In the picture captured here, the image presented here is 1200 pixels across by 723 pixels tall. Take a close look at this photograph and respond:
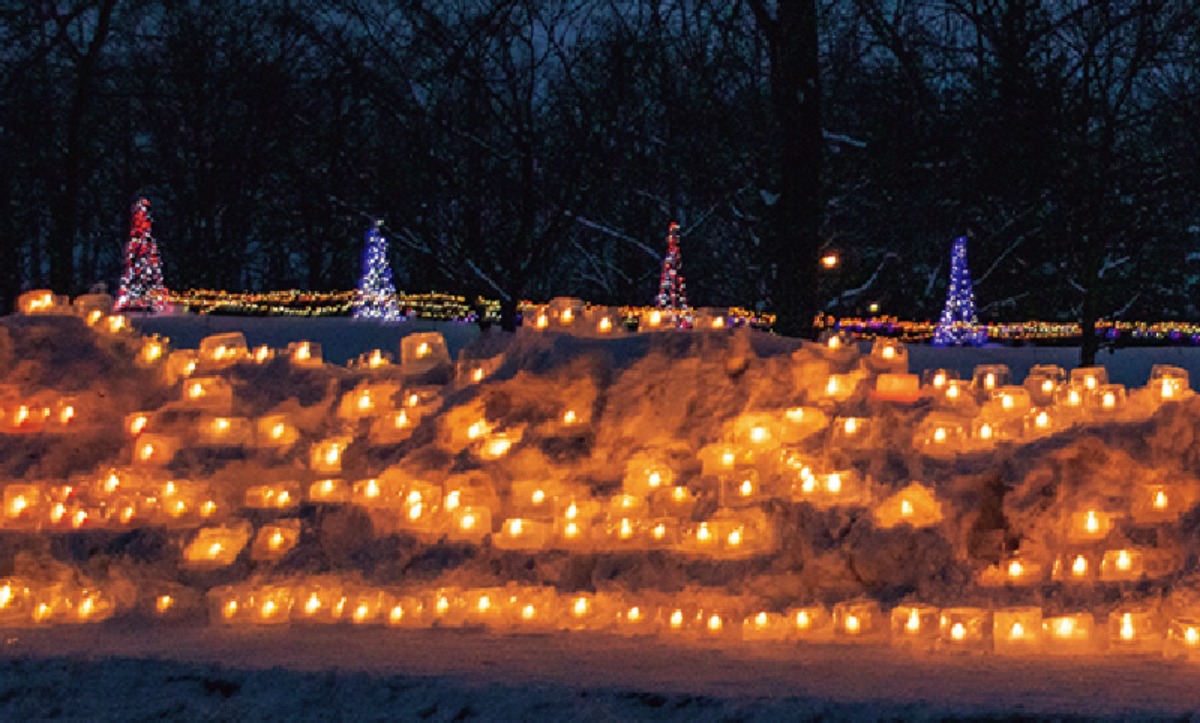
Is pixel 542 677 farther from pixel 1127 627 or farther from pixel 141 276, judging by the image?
pixel 141 276

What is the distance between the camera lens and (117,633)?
5379 millimetres

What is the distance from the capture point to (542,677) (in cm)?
466

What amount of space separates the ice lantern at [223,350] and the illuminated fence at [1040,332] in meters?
13.7

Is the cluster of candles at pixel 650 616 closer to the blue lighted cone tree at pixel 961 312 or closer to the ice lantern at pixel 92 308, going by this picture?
the ice lantern at pixel 92 308

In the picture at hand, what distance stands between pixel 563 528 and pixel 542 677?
1401mm

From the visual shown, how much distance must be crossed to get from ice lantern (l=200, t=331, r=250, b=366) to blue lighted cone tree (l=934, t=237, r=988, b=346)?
46.3 ft

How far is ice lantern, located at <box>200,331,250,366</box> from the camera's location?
7.68 metres

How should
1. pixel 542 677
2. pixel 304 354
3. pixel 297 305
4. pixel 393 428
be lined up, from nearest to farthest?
1. pixel 542 677
2. pixel 393 428
3. pixel 304 354
4. pixel 297 305

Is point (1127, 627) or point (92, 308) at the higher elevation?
point (92, 308)

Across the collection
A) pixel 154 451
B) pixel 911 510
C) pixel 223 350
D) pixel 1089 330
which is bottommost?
pixel 911 510

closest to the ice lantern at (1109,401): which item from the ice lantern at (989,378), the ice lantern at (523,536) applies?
the ice lantern at (989,378)

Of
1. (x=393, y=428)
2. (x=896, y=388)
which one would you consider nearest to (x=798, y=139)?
(x=896, y=388)

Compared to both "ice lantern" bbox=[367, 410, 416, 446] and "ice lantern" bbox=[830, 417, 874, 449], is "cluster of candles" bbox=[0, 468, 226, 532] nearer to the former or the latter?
"ice lantern" bbox=[367, 410, 416, 446]

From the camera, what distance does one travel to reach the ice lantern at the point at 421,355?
Result: 24.8ft
